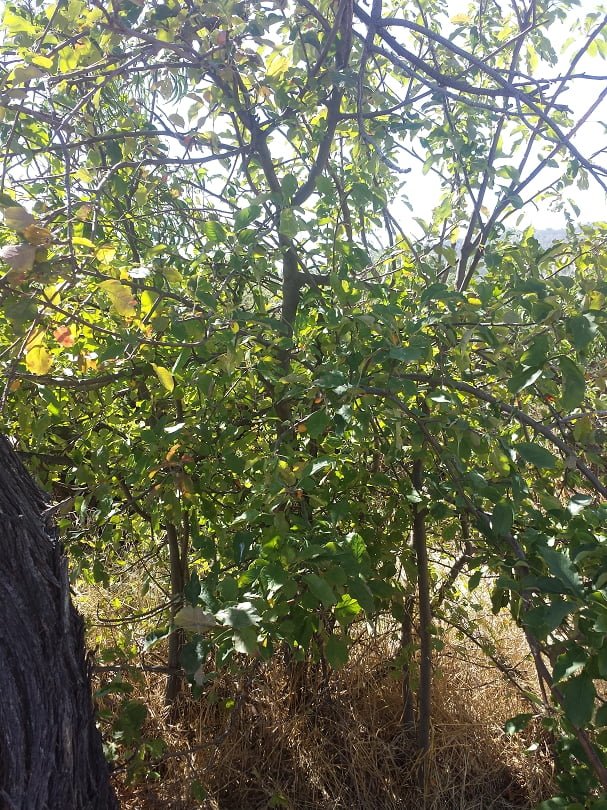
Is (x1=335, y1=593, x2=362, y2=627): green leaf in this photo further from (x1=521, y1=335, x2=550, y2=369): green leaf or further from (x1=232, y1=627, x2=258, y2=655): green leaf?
(x1=521, y1=335, x2=550, y2=369): green leaf

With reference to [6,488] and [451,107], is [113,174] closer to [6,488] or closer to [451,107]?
[6,488]

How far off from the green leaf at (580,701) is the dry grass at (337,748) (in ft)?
3.62

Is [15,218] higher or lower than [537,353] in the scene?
higher

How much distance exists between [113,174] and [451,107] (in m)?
1.16

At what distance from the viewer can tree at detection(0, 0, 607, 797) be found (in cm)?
136

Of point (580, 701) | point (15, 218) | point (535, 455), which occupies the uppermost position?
point (15, 218)

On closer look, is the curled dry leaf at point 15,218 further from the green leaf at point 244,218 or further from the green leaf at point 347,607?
the green leaf at point 347,607

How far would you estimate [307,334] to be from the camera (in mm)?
1793

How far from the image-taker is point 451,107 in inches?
89.2

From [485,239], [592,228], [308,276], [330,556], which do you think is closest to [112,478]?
[308,276]

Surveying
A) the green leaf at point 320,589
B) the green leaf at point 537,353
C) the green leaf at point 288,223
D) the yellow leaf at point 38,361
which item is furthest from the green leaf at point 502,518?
the yellow leaf at point 38,361

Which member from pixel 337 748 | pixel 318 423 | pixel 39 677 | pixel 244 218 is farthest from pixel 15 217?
pixel 337 748

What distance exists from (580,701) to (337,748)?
4.44ft

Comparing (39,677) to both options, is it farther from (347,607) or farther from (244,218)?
(244,218)
